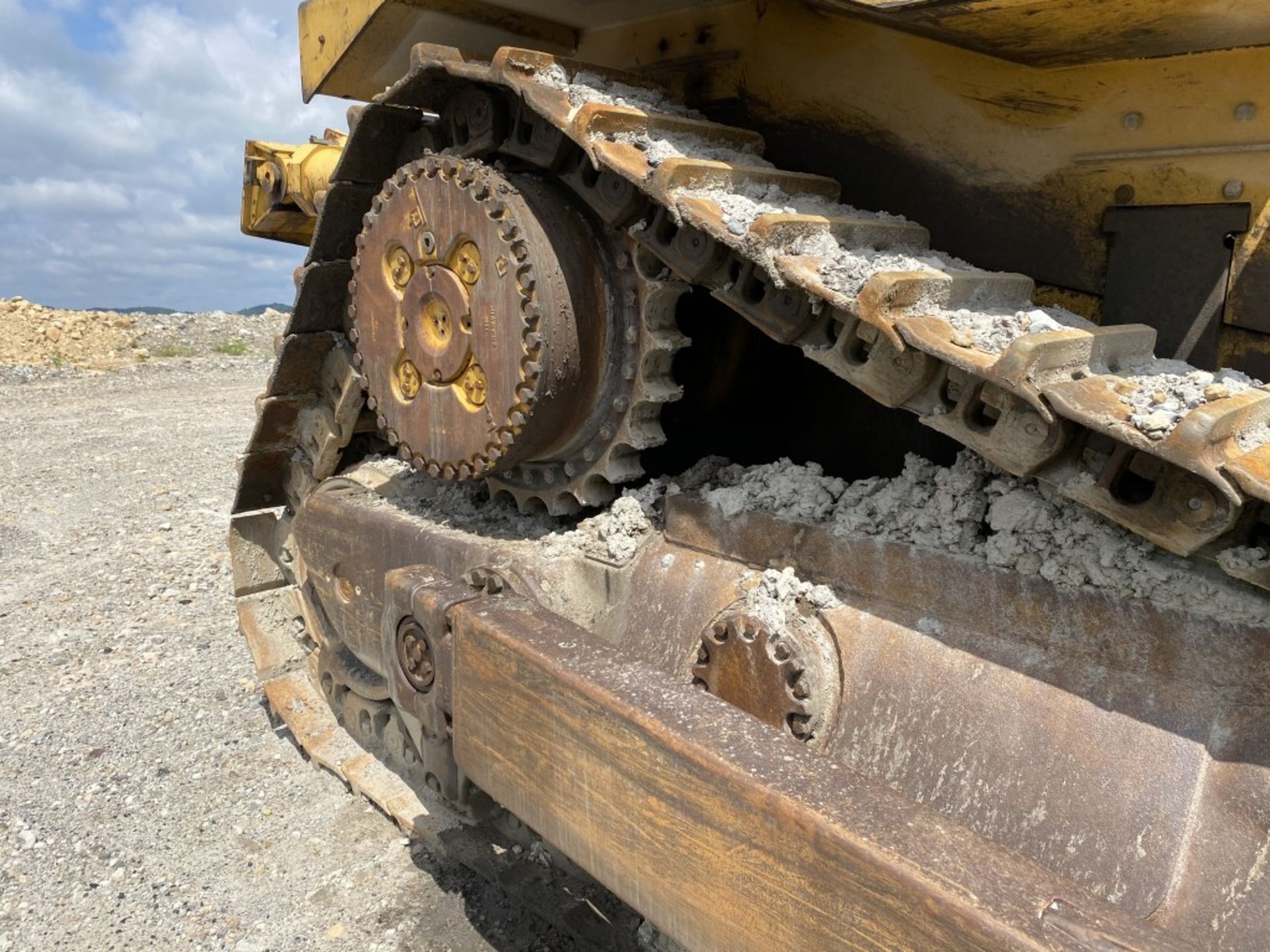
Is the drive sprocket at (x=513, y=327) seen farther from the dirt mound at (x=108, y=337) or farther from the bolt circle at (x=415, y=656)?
the dirt mound at (x=108, y=337)

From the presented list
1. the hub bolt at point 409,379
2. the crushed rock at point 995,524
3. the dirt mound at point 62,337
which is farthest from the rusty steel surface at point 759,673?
the dirt mound at point 62,337

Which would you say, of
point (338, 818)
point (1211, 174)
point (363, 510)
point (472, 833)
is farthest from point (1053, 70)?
point (338, 818)

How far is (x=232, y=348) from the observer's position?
44.9ft

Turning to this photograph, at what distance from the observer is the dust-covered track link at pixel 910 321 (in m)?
1.29

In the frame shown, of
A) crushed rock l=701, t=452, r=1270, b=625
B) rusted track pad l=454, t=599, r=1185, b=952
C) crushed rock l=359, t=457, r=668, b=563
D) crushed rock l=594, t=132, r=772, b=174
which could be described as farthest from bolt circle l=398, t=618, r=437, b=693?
crushed rock l=594, t=132, r=772, b=174

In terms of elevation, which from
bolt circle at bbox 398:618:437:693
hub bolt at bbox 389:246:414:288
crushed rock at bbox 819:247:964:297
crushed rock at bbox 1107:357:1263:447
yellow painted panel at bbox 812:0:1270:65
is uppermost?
yellow painted panel at bbox 812:0:1270:65

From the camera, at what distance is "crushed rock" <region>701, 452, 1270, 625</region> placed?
56.8 inches

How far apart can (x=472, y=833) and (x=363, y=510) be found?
896 millimetres

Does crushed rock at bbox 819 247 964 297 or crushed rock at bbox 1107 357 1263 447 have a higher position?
crushed rock at bbox 819 247 964 297

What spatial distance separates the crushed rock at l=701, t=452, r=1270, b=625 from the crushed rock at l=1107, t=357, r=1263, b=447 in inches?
9.3

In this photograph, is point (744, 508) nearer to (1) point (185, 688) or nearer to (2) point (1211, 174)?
(2) point (1211, 174)

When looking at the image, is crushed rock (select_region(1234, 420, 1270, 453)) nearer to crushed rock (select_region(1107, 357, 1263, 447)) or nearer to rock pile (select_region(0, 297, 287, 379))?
crushed rock (select_region(1107, 357, 1263, 447))

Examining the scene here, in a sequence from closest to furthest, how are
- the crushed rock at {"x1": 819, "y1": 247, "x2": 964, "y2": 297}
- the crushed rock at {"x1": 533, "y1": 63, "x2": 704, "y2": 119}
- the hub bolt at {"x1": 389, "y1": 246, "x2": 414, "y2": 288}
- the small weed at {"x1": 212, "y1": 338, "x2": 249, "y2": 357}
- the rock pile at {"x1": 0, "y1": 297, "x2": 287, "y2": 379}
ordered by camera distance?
the crushed rock at {"x1": 819, "y1": 247, "x2": 964, "y2": 297} < the crushed rock at {"x1": 533, "y1": 63, "x2": 704, "y2": 119} < the hub bolt at {"x1": 389, "y1": 246, "x2": 414, "y2": 288} < the rock pile at {"x1": 0, "y1": 297, "x2": 287, "y2": 379} < the small weed at {"x1": 212, "y1": 338, "x2": 249, "y2": 357}

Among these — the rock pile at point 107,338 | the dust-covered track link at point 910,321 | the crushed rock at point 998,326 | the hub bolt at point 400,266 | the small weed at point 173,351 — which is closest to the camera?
the dust-covered track link at point 910,321
